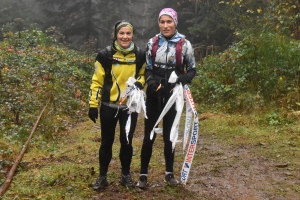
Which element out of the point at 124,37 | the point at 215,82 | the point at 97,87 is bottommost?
the point at 215,82

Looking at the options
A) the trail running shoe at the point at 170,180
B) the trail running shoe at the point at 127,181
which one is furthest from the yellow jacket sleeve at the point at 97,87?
the trail running shoe at the point at 170,180

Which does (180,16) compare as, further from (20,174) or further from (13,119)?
(20,174)

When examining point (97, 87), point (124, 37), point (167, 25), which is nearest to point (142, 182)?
point (97, 87)

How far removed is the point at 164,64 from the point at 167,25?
497 millimetres

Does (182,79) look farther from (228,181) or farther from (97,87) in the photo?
(228,181)

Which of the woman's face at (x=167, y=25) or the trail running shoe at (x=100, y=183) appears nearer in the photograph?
the woman's face at (x=167, y=25)

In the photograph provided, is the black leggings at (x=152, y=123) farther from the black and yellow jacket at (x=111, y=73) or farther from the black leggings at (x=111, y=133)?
the black and yellow jacket at (x=111, y=73)

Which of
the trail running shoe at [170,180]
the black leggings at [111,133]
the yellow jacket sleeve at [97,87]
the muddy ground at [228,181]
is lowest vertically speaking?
the muddy ground at [228,181]

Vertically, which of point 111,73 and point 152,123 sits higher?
point 111,73

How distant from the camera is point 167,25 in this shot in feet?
14.6

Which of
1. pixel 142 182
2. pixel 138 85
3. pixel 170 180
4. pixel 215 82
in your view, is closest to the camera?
pixel 138 85

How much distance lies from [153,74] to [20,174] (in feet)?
8.30

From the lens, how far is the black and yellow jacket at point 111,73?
444 centimetres

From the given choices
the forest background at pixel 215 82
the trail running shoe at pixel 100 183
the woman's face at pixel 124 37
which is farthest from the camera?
the forest background at pixel 215 82
